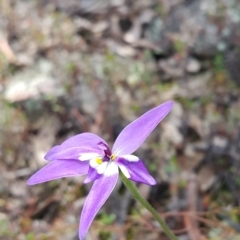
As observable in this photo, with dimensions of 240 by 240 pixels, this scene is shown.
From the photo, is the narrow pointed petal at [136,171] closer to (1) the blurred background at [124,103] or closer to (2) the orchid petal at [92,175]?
(2) the orchid petal at [92,175]

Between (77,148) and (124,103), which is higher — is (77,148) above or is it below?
above

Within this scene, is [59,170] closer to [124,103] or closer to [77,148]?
[77,148]

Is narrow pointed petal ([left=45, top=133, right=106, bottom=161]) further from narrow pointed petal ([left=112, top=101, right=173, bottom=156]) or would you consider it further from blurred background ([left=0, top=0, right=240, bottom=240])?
blurred background ([left=0, top=0, right=240, bottom=240])

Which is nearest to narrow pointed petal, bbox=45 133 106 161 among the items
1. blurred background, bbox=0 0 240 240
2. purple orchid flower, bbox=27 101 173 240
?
purple orchid flower, bbox=27 101 173 240

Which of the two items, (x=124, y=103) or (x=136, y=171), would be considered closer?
(x=136, y=171)

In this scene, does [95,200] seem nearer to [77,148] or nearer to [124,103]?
[77,148]

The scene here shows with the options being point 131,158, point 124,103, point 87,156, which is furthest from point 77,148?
point 124,103

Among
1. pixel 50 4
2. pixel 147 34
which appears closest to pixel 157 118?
pixel 147 34
